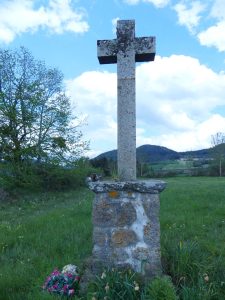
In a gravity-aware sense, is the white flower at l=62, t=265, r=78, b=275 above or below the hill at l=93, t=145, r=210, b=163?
below

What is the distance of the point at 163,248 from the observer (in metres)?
6.12

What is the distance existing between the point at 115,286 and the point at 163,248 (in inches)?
52.5

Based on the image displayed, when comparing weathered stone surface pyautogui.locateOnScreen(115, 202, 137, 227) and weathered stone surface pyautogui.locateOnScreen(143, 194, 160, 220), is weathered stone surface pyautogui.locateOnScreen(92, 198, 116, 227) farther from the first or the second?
weathered stone surface pyautogui.locateOnScreen(143, 194, 160, 220)

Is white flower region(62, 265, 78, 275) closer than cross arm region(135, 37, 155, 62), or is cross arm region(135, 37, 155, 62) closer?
white flower region(62, 265, 78, 275)

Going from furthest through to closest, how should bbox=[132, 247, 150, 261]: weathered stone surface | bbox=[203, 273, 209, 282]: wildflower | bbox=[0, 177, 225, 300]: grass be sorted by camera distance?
1. bbox=[132, 247, 150, 261]: weathered stone surface
2. bbox=[0, 177, 225, 300]: grass
3. bbox=[203, 273, 209, 282]: wildflower

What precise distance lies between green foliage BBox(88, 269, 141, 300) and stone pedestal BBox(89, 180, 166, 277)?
306 mm

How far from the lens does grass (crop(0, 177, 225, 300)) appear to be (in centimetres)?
538

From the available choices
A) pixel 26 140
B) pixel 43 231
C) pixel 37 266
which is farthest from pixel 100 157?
pixel 37 266

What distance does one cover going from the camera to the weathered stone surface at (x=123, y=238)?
18.4ft

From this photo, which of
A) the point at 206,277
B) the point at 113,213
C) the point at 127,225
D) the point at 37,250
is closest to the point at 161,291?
the point at 206,277

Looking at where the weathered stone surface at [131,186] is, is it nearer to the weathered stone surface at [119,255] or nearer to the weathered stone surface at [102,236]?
the weathered stone surface at [102,236]

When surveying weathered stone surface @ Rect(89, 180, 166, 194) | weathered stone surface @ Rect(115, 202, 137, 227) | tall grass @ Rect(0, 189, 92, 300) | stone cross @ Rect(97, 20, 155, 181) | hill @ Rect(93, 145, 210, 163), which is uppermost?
hill @ Rect(93, 145, 210, 163)

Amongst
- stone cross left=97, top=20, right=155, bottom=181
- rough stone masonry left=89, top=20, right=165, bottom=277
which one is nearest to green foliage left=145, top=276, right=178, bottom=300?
rough stone masonry left=89, top=20, right=165, bottom=277

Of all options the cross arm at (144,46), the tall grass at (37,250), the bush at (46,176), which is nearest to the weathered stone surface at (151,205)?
the tall grass at (37,250)
